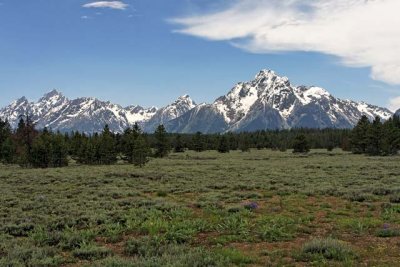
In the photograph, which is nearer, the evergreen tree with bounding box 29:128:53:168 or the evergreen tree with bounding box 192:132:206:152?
the evergreen tree with bounding box 29:128:53:168

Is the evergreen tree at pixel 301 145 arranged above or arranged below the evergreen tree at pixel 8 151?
above

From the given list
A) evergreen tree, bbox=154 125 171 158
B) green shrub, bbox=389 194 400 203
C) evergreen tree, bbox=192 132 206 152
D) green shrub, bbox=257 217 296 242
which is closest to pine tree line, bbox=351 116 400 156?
evergreen tree, bbox=154 125 171 158

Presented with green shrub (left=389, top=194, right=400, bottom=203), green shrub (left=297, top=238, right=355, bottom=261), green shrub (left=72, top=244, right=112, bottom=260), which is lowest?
green shrub (left=72, top=244, right=112, bottom=260)

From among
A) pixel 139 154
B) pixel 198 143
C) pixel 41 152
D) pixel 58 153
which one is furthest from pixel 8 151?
pixel 198 143

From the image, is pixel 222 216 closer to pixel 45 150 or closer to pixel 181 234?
pixel 181 234

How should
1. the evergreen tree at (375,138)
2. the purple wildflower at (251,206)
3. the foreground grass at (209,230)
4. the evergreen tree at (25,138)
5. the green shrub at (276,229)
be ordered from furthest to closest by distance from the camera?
the evergreen tree at (375,138) < the evergreen tree at (25,138) < the purple wildflower at (251,206) < the green shrub at (276,229) < the foreground grass at (209,230)

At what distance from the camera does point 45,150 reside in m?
75.5

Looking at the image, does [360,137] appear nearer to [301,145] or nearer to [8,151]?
[301,145]

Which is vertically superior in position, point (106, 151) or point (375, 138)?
point (375, 138)

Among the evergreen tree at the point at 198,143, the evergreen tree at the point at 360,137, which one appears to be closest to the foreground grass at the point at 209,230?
the evergreen tree at the point at 360,137

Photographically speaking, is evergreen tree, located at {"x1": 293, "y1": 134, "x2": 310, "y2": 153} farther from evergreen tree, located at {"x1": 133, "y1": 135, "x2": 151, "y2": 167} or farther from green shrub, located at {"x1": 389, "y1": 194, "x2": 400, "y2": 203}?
green shrub, located at {"x1": 389, "y1": 194, "x2": 400, "y2": 203}

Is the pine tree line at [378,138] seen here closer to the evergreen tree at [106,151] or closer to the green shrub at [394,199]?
the evergreen tree at [106,151]

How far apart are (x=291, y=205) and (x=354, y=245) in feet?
28.5

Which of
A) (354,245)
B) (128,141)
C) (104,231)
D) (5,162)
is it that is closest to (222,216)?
(104,231)
